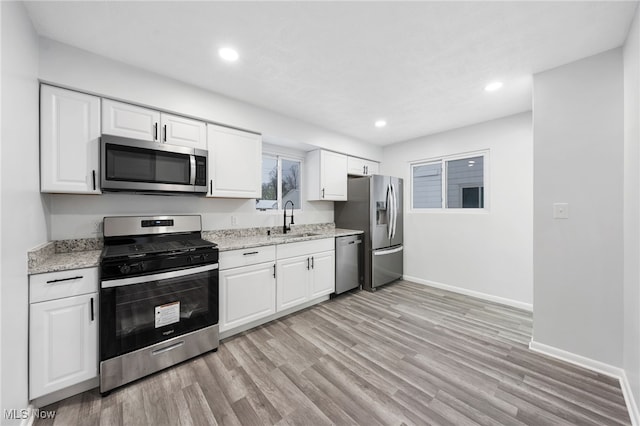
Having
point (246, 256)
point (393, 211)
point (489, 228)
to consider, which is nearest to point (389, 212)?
point (393, 211)

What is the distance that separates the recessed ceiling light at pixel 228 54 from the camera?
1.92 m

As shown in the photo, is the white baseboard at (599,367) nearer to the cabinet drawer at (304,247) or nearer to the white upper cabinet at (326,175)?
the cabinet drawer at (304,247)

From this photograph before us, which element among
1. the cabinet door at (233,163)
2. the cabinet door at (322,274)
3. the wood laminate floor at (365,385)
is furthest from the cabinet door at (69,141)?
the cabinet door at (322,274)

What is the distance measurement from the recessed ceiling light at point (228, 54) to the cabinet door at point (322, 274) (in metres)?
2.26

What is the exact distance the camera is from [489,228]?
3449mm

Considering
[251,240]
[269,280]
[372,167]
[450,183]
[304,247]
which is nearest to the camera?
[269,280]

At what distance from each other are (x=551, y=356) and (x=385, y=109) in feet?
9.74

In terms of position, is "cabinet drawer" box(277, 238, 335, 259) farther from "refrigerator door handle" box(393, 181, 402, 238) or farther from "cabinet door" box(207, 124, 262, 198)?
"refrigerator door handle" box(393, 181, 402, 238)

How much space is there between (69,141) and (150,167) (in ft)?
1.73

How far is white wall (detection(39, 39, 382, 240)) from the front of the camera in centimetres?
187

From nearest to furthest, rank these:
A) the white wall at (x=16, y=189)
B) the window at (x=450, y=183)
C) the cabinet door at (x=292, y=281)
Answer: the white wall at (x=16, y=189) → the cabinet door at (x=292, y=281) → the window at (x=450, y=183)

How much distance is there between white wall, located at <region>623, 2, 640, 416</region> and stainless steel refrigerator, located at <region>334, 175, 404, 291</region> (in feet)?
8.03

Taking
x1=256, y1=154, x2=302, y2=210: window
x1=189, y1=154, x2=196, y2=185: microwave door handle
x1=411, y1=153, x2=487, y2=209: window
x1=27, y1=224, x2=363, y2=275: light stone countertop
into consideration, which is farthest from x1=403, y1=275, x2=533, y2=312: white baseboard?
x1=189, y1=154, x2=196, y2=185: microwave door handle

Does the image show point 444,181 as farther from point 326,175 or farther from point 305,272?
point 305,272
